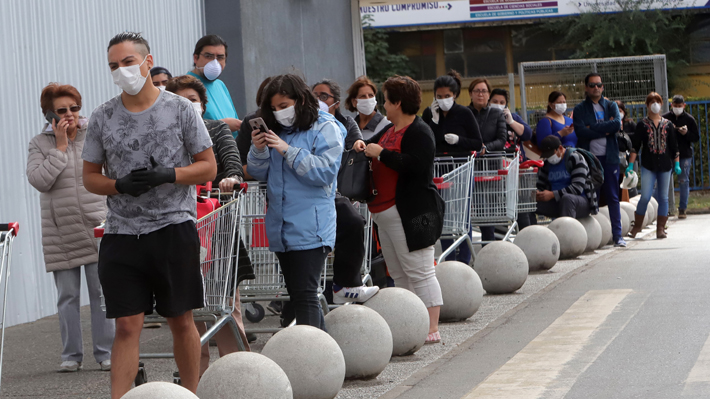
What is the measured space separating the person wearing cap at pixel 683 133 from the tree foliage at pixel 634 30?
18262mm

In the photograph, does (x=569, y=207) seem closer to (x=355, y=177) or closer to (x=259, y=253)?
(x=355, y=177)

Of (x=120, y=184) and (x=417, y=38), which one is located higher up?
(x=417, y=38)

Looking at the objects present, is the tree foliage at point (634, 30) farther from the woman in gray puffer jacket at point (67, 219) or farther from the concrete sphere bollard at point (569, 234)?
the woman in gray puffer jacket at point (67, 219)

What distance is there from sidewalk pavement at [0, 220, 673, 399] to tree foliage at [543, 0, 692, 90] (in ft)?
93.3

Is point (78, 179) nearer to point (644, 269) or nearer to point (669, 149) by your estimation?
point (644, 269)

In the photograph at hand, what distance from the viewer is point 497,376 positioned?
5.91m

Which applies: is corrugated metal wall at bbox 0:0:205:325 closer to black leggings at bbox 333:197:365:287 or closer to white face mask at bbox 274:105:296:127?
black leggings at bbox 333:197:365:287

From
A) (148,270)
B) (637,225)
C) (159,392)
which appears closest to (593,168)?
(637,225)

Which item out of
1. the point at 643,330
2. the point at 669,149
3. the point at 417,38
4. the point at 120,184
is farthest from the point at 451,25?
the point at 120,184

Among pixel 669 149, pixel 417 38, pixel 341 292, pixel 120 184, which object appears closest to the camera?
pixel 120 184

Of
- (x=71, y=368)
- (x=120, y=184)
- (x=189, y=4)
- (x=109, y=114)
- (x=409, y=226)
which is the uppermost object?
(x=189, y=4)

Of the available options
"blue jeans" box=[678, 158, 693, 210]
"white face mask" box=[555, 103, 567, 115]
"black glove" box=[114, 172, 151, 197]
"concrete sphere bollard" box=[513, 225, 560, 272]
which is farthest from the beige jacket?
"blue jeans" box=[678, 158, 693, 210]

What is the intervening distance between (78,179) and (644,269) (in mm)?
6552

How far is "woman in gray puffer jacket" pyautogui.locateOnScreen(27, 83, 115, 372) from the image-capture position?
6992mm
